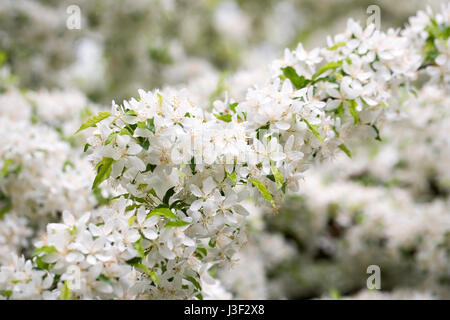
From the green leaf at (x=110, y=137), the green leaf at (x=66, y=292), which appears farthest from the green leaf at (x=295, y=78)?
the green leaf at (x=66, y=292)

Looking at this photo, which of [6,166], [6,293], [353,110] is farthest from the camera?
[6,166]

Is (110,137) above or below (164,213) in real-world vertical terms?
above

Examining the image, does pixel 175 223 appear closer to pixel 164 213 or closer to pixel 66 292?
pixel 164 213

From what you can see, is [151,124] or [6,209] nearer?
[151,124]

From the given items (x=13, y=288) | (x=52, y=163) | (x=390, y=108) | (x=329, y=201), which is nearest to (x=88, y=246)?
(x=13, y=288)

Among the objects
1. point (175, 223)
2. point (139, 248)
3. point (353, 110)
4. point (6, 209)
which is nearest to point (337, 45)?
point (353, 110)

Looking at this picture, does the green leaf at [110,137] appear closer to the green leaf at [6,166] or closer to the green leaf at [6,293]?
the green leaf at [6,293]
